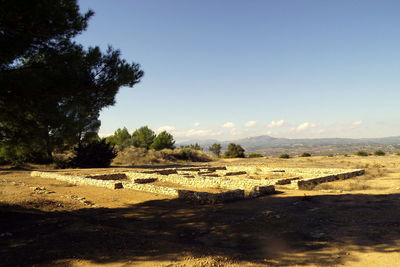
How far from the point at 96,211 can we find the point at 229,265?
6.36 m

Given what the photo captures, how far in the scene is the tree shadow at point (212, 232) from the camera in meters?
5.92

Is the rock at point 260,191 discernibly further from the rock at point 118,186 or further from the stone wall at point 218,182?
the rock at point 118,186

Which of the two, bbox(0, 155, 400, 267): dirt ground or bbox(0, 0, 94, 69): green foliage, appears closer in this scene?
bbox(0, 155, 400, 267): dirt ground

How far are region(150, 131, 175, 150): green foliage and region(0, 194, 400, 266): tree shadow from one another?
145ft

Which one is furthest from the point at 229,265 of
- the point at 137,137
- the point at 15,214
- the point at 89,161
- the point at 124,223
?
the point at 137,137

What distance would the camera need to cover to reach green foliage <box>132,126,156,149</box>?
58922 millimetres

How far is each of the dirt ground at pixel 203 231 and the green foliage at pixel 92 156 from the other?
17.2 meters

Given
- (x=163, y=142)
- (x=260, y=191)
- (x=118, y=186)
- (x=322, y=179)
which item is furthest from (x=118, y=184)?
(x=163, y=142)

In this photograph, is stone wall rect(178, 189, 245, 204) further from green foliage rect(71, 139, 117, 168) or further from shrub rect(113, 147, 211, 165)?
shrub rect(113, 147, 211, 165)

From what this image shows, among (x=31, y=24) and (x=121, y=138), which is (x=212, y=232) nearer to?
(x=31, y=24)

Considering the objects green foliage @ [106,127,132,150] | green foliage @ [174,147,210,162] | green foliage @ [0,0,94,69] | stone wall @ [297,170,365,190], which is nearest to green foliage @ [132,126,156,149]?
green foliage @ [106,127,132,150]

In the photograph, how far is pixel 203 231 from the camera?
7.65 metres

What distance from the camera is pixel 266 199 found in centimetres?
1166

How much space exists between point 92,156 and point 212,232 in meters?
24.6
